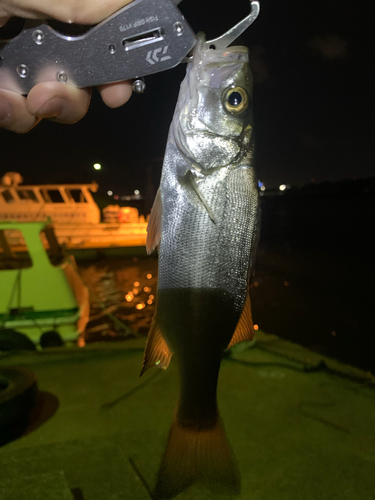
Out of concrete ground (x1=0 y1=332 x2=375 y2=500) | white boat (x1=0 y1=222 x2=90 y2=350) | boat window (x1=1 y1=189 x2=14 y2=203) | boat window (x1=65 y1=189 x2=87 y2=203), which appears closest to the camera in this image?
concrete ground (x1=0 y1=332 x2=375 y2=500)

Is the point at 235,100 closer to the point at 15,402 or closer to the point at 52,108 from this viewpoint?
the point at 52,108

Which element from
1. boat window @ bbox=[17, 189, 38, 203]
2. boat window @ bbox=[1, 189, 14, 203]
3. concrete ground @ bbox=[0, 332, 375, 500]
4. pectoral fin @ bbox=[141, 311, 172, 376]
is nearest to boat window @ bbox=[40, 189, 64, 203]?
boat window @ bbox=[17, 189, 38, 203]

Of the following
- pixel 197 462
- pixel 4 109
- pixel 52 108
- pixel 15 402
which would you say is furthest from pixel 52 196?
pixel 197 462

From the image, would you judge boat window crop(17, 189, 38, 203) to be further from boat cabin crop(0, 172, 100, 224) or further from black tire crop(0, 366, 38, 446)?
black tire crop(0, 366, 38, 446)

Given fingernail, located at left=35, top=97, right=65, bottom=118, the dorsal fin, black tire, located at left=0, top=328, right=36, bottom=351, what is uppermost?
fingernail, located at left=35, top=97, right=65, bottom=118

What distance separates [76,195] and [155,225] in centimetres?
1976

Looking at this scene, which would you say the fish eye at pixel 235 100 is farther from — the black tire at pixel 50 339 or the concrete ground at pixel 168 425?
the black tire at pixel 50 339

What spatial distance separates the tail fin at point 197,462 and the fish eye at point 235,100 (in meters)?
1.37

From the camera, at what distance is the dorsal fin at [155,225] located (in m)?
1.46

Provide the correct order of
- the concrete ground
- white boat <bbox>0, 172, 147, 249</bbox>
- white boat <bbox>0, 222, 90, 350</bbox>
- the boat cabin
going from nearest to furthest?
the concrete ground → white boat <bbox>0, 222, 90, 350</bbox> → the boat cabin → white boat <bbox>0, 172, 147, 249</bbox>

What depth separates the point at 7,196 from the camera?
60.6 ft

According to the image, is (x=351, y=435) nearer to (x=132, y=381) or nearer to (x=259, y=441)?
(x=259, y=441)

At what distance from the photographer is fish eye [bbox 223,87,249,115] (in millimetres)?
1560

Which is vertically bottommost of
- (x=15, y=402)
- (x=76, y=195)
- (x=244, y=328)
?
(x=76, y=195)
